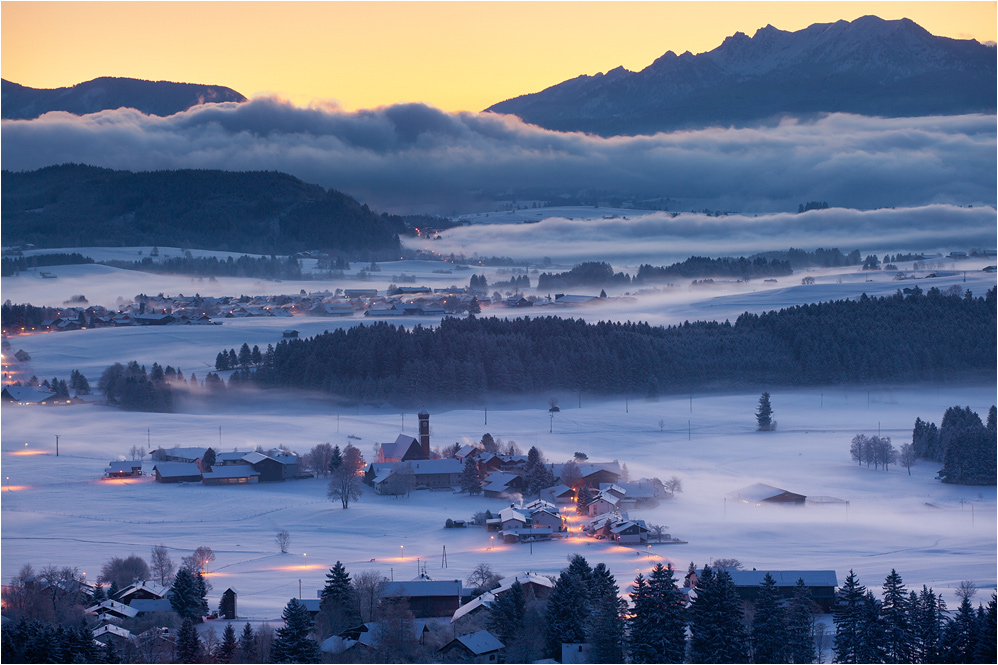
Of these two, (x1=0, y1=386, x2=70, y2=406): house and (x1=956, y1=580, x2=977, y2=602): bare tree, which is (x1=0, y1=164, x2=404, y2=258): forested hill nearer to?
(x1=0, y1=386, x2=70, y2=406): house

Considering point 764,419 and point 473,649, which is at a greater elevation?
point 764,419

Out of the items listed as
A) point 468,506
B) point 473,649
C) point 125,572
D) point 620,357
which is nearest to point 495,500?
point 468,506

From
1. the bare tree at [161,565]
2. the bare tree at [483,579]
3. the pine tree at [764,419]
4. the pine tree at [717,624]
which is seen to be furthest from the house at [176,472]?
the pine tree at [764,419]


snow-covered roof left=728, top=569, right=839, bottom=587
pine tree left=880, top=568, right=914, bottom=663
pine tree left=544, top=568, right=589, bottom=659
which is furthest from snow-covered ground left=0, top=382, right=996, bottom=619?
pine tree left=544, top=568, right=589, bottom=659

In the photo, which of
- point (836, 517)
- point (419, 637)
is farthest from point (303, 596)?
point (836, 517)

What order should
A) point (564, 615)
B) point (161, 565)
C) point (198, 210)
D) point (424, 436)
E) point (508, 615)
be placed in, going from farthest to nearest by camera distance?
point (198, 210), point (424, 436), point (161, 565), point (508, 615), point (564, 615)

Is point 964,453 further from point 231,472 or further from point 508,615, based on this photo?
point 231,472

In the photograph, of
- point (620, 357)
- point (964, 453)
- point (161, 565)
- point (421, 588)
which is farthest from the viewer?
point (620, 357)
